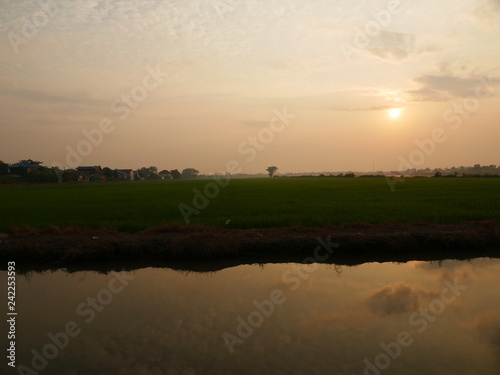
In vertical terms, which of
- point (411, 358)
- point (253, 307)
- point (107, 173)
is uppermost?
point (107, 173)

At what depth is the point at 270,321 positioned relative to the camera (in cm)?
476

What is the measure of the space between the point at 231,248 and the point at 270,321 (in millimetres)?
3537

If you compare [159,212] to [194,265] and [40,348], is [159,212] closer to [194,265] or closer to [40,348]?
[194,265]

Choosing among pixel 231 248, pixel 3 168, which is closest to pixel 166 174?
pixel 3 168

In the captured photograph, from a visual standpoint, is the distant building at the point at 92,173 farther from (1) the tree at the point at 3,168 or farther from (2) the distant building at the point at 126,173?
(1) the tree at the point at 3,168

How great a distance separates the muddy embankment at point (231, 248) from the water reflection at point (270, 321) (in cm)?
76

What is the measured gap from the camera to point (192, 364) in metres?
3.74

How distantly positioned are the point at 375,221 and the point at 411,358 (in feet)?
23.8

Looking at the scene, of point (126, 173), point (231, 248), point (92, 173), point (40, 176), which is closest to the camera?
point (231, 248)

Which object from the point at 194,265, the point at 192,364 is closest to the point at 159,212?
the point at 194,265

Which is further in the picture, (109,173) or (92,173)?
(109,173)

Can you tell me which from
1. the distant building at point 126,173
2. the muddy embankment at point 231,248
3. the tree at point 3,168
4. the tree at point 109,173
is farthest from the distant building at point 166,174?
the muddy embankment at point 231,248

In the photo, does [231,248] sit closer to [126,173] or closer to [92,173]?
[92,173]

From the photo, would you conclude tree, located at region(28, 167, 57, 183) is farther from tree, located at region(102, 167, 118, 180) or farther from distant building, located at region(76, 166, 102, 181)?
tree, located at region(102, 167, 118, 180)
